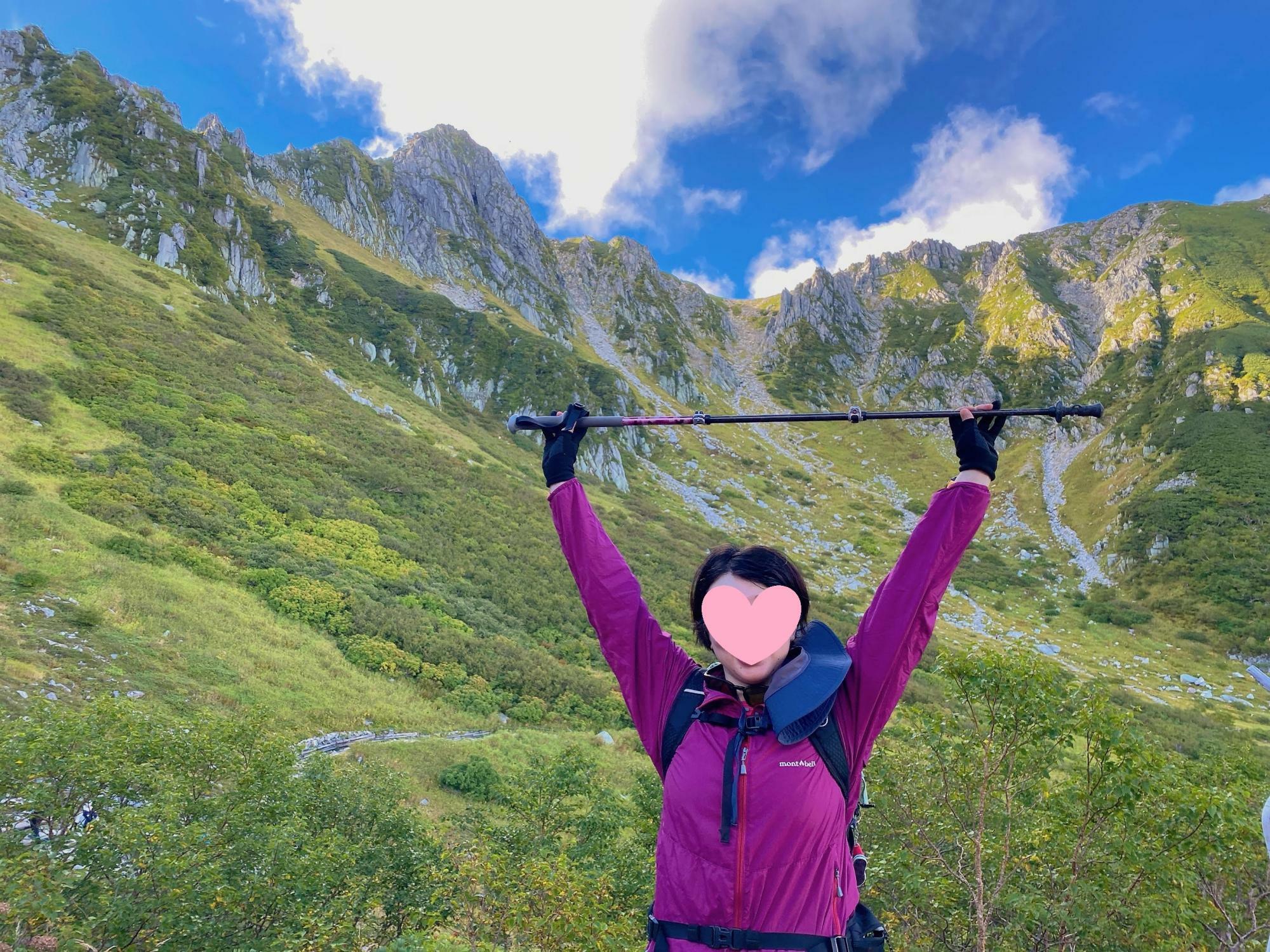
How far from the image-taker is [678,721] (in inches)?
93.7

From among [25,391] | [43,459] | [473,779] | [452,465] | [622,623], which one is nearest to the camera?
[622,623]

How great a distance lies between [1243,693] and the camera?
111 feet

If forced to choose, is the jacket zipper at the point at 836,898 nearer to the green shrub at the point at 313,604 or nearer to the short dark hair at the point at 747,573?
the short dark hair at the point at 747,573

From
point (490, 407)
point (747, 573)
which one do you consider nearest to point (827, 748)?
point (747, 573)

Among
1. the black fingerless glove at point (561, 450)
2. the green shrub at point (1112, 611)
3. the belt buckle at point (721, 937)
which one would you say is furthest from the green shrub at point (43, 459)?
the green shrub at point (1112, 611)

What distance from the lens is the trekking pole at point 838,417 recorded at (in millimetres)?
2623

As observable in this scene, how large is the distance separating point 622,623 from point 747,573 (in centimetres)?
63

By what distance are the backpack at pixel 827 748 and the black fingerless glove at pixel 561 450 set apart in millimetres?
1155

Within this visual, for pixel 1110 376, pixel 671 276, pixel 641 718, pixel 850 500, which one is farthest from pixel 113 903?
pixel 671 276

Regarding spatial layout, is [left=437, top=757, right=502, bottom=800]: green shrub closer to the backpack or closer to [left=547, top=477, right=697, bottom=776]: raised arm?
[left=547, top=477, right=697, bottom=776]: raised arm

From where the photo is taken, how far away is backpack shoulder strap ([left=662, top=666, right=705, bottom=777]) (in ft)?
7.75

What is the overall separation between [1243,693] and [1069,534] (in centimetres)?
3369

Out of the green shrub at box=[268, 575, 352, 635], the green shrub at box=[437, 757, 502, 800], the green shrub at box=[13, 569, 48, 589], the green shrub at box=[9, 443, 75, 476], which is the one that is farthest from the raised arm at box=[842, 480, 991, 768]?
the green shrub at box=[9, 443, 75, 476]

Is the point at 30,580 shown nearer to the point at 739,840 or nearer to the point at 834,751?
the point at 739,840
